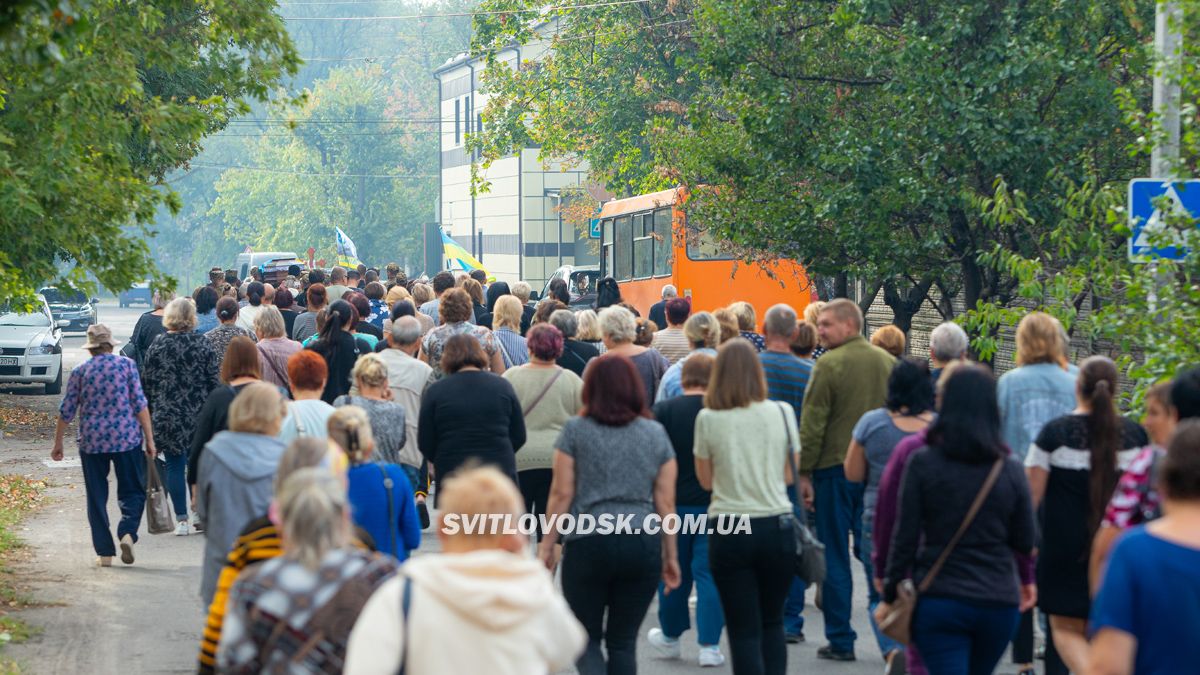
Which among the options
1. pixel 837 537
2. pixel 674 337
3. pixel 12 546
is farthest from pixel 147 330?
pixel 837 537

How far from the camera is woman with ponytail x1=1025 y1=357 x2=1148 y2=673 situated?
6.48 metres

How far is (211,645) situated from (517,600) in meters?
1.83

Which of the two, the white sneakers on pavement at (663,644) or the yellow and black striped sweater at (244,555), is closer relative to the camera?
the yellow and black striped sweater at (244,555)

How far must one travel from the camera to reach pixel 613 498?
676 cm

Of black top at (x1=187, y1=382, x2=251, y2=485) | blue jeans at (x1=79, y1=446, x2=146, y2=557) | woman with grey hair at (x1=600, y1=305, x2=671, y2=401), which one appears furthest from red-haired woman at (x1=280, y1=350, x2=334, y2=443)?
blue jeans at (x1=79, y1=446, x2=146, y2=557)

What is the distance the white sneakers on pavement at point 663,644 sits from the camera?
871 centimetres

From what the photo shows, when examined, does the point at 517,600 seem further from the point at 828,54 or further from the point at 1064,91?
the point at 828,54

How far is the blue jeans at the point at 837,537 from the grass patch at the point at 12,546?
4.24m

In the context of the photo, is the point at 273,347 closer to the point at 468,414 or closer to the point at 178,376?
the point at 178,376

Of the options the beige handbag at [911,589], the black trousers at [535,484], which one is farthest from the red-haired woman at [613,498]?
the black trousers at [535,484]

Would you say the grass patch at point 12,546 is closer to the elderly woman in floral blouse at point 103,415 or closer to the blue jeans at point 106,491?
the blue jeans at point 106,491

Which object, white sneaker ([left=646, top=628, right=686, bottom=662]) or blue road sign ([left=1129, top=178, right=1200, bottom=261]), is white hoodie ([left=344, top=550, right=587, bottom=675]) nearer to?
white sneaker ([left=646, top=628, right=686, bottom=662])

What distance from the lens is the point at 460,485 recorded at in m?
3.93

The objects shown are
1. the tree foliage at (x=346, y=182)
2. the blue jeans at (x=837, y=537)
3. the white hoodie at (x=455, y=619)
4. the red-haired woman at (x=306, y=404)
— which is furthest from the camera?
the tree foliage at (x=346, y=182)
